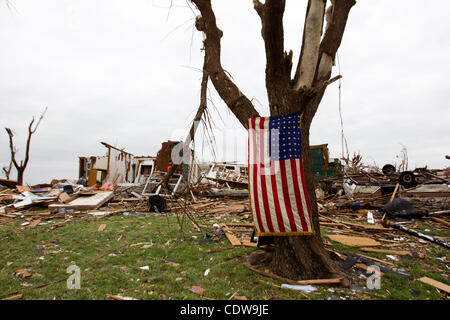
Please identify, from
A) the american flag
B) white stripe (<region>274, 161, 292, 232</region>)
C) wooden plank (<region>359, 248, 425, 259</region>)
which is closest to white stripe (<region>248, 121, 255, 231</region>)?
the american flag

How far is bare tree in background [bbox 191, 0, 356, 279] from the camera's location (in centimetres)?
352

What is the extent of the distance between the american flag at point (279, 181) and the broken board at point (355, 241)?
270 centimetres

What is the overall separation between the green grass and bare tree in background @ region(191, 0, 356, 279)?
17.4 inches

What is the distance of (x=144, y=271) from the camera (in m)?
3.93

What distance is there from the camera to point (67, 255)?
4762 mm

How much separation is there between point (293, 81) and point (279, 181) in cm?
167

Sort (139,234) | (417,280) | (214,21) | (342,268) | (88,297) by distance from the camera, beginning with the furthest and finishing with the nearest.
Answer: (139,234) < (214,21) < (342,268) < (417,280) < (88,297)

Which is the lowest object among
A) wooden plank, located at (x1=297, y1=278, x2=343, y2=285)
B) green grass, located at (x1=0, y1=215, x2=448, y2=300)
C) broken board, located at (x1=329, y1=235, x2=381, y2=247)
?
green grass, located at (x1=0, y1=215, x2=448, y2=300)

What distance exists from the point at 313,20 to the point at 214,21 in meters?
1.68

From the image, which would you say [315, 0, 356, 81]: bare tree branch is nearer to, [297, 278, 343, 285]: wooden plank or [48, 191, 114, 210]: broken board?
[297, 278, 343, 285]: wooden plank

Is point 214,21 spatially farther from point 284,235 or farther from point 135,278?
point 135,278

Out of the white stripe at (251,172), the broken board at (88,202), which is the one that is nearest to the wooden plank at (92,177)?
the broken board at (88,202)

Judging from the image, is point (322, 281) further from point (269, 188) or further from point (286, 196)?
point (269, 188)
